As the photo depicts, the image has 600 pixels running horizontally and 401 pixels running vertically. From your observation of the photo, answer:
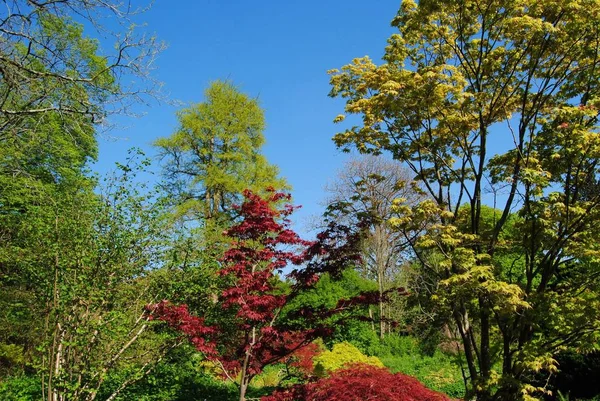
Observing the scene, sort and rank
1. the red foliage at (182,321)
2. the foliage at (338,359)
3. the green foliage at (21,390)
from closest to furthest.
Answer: the red foliage at (182,321) < the green foliage at (21,390) < the foliage at (338,359)

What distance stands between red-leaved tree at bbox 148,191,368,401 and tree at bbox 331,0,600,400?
1213mm

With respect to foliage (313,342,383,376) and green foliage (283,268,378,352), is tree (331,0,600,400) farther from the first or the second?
green foliage (283,268,378,352)

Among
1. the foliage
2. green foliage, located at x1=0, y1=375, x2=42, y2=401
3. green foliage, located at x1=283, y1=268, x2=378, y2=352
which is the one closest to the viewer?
green foliage, located at x1=0, y1=375, x2=42, y2=401

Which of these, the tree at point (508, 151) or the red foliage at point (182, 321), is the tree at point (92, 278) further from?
the tree at point (508, 151)

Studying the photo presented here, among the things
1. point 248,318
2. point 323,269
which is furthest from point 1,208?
point 323,269

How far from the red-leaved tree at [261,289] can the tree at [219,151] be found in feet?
34.8

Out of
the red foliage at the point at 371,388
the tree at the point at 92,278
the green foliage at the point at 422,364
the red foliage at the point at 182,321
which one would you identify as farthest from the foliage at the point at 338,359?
the tree at the point at 92,278

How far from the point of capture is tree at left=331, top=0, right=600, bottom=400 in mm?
5648

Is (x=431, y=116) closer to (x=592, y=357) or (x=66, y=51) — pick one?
(x=66, y=51)

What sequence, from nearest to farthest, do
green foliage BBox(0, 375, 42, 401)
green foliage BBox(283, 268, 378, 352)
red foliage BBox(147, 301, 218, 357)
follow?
red foliage BBox(147, 301, 218, 357) → green foliage BBox(0, 375, 42, 401) → green foliage BBox(283, 268, 378, 352)

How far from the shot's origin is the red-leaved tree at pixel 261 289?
673 cm

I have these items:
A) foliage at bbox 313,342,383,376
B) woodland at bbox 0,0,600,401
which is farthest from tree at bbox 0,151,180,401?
foliage at bbox 313,342,383,376

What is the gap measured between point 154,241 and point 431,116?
4.80 metres

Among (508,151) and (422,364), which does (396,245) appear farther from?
(422,364)
